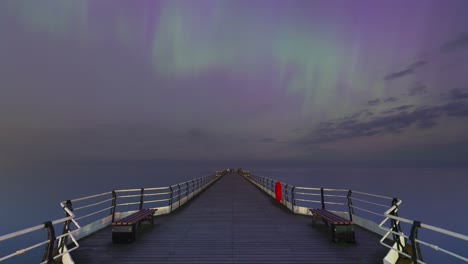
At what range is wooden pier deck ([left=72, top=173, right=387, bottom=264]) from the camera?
233 inches

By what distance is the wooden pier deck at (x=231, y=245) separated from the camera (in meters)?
5.91

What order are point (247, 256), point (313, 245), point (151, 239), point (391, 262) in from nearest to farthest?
point (391, 262)
point (247, 256)
point (313, 245)
point (151, 239)

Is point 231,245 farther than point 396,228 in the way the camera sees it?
Yes

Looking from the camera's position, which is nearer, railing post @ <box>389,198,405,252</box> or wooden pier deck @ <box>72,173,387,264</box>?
railing post @ <box>389,198,405,252</box>

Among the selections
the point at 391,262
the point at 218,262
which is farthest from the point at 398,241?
the point at 218,262

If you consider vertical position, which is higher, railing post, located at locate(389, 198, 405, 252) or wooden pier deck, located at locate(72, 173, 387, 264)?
railing post, located at locate(389, 198, 405, 252)

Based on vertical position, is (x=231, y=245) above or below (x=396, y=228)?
below

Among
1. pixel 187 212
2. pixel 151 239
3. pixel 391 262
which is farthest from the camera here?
pixel 187 212

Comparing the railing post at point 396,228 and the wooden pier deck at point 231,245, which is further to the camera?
the wooden pier deck at point 231,245

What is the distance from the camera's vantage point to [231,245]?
686 cm

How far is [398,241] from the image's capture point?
561cm

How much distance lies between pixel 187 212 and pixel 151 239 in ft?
15.2

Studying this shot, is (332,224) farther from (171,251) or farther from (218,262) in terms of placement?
(171,251)

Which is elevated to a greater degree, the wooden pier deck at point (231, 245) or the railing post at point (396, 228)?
the railing post at point (396, 228)
